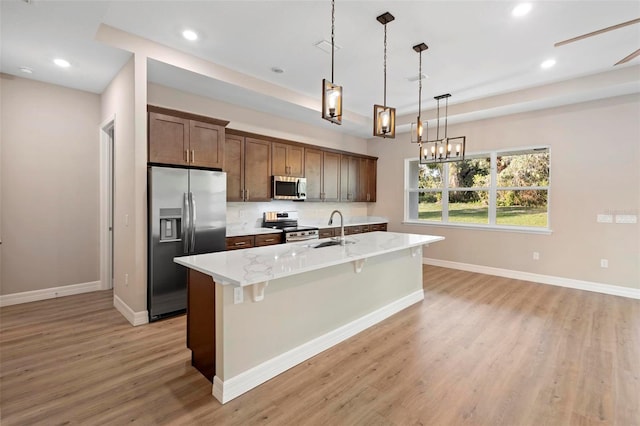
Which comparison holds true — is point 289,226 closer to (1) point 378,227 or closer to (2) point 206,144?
(2) point 206,144

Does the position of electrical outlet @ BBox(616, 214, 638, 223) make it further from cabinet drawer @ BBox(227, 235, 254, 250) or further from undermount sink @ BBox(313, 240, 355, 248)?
cabinet drawer @ BBox(227, 235, 254, 250)

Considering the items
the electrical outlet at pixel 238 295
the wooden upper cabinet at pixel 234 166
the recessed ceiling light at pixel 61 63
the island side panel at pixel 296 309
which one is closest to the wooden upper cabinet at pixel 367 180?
the wooden upper cabinet at pixel 234 166

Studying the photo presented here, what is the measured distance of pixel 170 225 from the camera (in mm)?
3430

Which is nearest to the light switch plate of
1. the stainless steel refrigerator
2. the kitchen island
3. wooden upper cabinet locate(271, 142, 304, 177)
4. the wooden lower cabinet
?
the kitchen island

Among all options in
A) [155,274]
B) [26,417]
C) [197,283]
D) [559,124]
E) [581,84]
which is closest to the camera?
[26,417]

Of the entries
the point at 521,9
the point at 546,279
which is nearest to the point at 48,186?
the point at 521,9

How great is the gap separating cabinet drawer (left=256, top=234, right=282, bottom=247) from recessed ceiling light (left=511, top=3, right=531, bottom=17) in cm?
388

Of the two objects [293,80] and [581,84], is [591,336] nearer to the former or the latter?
[581,84]

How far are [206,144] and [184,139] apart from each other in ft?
0.93

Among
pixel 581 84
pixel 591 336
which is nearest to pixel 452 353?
pixel 591 336

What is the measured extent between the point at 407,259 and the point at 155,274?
119 inches

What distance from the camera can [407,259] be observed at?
3.91 meters

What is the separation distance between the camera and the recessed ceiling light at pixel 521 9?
269cm

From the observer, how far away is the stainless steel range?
492cm
